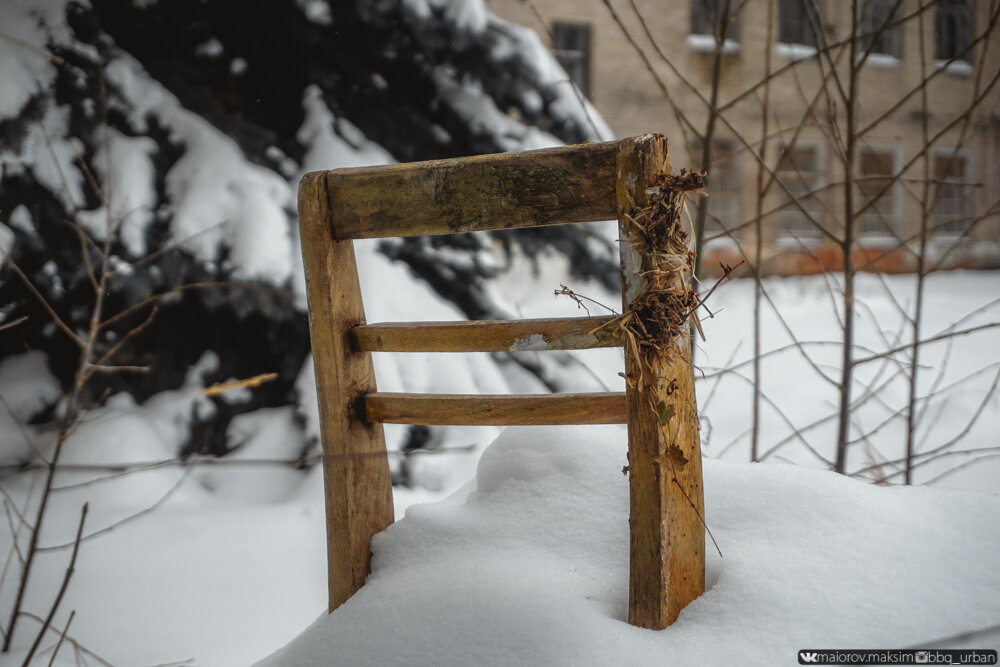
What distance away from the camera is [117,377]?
2396 millimetres

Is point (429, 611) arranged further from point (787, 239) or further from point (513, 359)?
point (787, 239)

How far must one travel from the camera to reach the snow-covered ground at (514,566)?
3.24 feet

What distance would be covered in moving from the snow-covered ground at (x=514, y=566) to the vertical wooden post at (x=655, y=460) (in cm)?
6

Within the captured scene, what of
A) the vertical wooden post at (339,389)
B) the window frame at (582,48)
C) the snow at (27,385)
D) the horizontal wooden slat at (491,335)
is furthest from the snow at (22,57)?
the window frame at (582,48)

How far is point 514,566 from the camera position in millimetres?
1139

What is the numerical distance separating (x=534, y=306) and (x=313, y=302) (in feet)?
6.59

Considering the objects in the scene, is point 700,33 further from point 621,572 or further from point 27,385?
point 621,572

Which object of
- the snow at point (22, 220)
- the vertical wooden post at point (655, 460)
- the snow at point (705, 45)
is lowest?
the vertical wooden post at point (655, 460)

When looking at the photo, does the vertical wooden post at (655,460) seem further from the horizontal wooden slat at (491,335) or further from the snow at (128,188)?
the snow at (128,188)

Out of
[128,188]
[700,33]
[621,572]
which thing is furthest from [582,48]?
[621,572]

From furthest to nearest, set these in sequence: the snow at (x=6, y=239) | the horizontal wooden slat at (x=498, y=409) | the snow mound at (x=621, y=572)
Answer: the snow at (x=6, y=239) → the horizontal wooden slat at (x=498, y=409) → the snow mound at (x=621, y=572)

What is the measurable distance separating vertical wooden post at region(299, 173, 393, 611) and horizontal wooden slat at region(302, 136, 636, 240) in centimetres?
3

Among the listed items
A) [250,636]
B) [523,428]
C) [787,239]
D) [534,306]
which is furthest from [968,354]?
[787,239]

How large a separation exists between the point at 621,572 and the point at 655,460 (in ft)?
0.85
